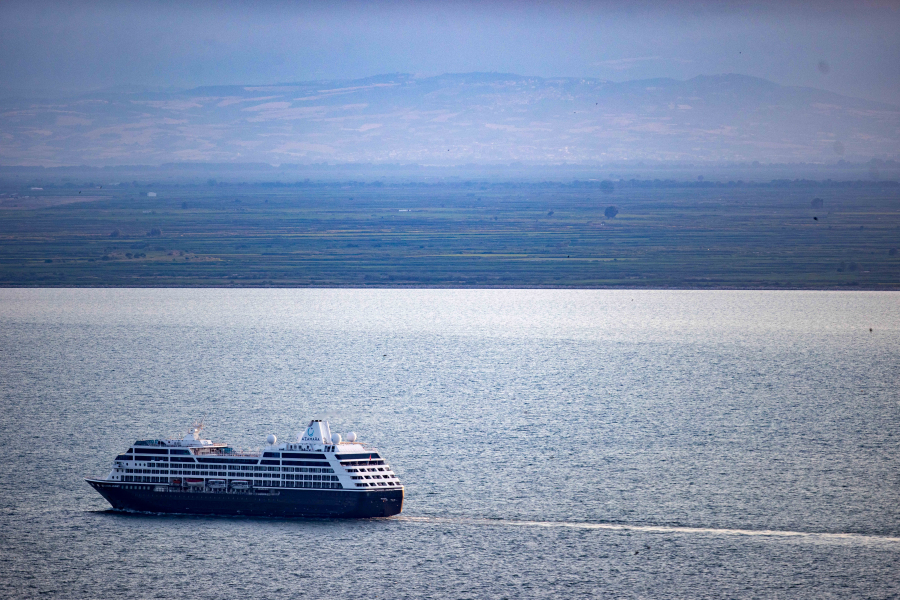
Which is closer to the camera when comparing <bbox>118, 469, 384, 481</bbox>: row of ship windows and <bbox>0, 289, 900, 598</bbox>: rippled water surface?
<bbox>0, 289, 900, 598</bbox>: rippled water surface

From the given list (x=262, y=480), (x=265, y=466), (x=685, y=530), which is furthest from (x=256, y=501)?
(x=685, y=530)

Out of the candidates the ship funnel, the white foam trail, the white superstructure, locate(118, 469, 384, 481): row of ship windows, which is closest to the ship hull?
the white superstructure

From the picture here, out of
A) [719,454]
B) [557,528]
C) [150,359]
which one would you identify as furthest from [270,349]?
[557,528]

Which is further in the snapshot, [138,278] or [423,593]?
[138,278]

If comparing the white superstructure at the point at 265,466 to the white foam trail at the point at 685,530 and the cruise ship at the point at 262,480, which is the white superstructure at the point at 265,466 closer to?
the cruise ship at the point at 262,480

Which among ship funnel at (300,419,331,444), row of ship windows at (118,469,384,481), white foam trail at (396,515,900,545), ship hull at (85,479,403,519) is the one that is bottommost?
white foam trail at (396,515,900,545)

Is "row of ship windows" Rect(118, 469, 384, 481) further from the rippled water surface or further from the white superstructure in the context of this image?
the rippled water surface

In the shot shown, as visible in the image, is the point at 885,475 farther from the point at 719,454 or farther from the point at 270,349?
the point at 270,349
